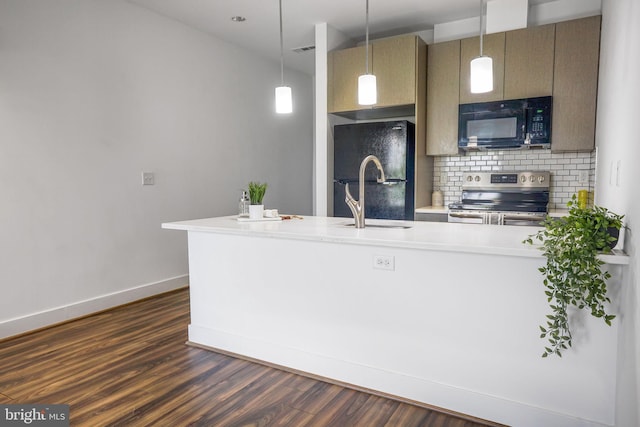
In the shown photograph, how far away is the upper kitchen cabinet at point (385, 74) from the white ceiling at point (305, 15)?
266mm

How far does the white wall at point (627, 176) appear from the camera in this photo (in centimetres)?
140

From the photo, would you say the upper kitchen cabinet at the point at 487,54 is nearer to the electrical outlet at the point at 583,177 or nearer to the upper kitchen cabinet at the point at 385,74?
the upper kitchen cabinet at the point at 385,74

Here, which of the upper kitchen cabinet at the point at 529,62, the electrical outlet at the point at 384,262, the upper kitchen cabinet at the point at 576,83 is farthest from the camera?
the upper kitchen cabinet at the point at 529,62

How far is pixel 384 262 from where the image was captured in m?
2.14

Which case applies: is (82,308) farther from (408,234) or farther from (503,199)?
(503,199)

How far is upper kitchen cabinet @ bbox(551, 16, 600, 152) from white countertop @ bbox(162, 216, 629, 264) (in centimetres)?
167

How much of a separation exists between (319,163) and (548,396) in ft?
10.0

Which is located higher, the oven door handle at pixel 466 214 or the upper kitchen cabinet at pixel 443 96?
the upper kitchen cabinet at pixel 443 96

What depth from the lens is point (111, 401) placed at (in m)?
2.15

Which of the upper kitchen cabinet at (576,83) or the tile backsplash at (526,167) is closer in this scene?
the upper kitchen cabinet at (576,83)

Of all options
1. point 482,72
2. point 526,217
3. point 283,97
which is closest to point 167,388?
point 283,97

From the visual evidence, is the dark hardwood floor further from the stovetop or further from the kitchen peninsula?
the stovetop

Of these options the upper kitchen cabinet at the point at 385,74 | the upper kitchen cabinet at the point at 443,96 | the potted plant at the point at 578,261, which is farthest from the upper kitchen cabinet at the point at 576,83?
the potted plant at the point at 578,261

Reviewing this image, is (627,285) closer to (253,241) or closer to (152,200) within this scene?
(253,241)
